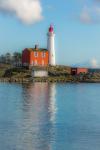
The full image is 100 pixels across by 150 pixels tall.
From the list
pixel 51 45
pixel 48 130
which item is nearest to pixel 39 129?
pixel 48 130

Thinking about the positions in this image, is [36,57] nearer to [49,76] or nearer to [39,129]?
[49,76]

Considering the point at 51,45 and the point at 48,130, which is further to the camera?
the point at 51,45

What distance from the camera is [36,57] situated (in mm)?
94125

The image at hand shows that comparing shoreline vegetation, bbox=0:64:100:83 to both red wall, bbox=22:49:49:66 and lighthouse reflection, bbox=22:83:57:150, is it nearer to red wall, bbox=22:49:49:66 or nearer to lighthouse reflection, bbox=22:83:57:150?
red wall, bbox=22:49:49:66

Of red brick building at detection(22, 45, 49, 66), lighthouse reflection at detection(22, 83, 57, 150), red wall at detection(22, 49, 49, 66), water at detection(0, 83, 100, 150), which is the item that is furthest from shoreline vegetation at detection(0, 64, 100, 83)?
water at detection(0, 83, 100, 150)

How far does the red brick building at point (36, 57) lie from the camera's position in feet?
307

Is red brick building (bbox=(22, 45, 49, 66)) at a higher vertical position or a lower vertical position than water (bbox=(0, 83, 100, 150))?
higher

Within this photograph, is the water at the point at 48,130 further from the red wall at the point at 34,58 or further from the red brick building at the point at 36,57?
the red brick building at the point at 36,57

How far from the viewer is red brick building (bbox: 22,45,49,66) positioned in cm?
9350

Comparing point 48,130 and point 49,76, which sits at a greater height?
point 48,130

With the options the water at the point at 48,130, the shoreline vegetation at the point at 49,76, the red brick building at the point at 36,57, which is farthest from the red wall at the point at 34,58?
the water at the point at 48,130

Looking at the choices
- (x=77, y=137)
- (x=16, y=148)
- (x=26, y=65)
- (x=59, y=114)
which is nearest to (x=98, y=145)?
(x=77, y=137)

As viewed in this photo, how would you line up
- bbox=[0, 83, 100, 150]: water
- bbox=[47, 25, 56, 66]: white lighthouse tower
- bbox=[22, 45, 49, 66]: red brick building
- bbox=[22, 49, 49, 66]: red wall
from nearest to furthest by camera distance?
bbox=[0, 83, 100, 150]: water
bbox=[22, 49, 49, 66]: red wall
bbox=[22, 45, 49, 66]: red brick building
bbox=[47, 25, 56, 66]: white lighthouse tower

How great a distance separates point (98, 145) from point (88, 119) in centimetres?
987
